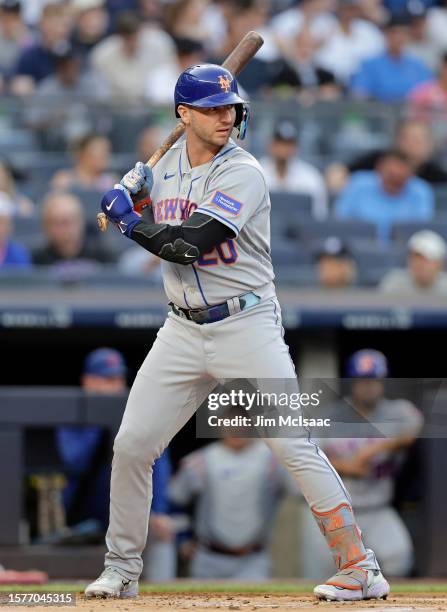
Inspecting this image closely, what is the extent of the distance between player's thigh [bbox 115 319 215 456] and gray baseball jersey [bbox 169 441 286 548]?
2.73m

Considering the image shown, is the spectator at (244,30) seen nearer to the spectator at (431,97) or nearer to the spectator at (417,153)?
the spectator at (431,97)

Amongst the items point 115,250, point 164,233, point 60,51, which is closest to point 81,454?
point 115,250

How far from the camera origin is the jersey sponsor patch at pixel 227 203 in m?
4.17

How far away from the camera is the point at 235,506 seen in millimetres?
7078

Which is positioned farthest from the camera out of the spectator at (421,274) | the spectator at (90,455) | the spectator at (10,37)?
the spectator at (10,37)

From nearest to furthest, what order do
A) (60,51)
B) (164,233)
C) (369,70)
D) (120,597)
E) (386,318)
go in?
1. (164,233)
2. (120,597)
3. (386,318)
4. (60,51)
5. (369,70)

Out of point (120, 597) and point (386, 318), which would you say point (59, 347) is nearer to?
point (386, 318)

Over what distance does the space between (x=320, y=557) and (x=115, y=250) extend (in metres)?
2.54

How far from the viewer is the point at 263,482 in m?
7.09

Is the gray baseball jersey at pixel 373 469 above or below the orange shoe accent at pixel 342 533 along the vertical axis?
above

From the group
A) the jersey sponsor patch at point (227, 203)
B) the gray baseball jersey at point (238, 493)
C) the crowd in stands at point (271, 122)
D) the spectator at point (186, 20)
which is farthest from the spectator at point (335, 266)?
the jersey sponsor patch at point (227, 203)

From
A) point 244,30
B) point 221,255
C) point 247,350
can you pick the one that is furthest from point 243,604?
point 244,30

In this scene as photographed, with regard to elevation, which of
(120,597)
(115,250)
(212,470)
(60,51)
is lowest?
(120,597)

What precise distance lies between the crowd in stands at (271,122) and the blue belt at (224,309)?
11.9 ft
